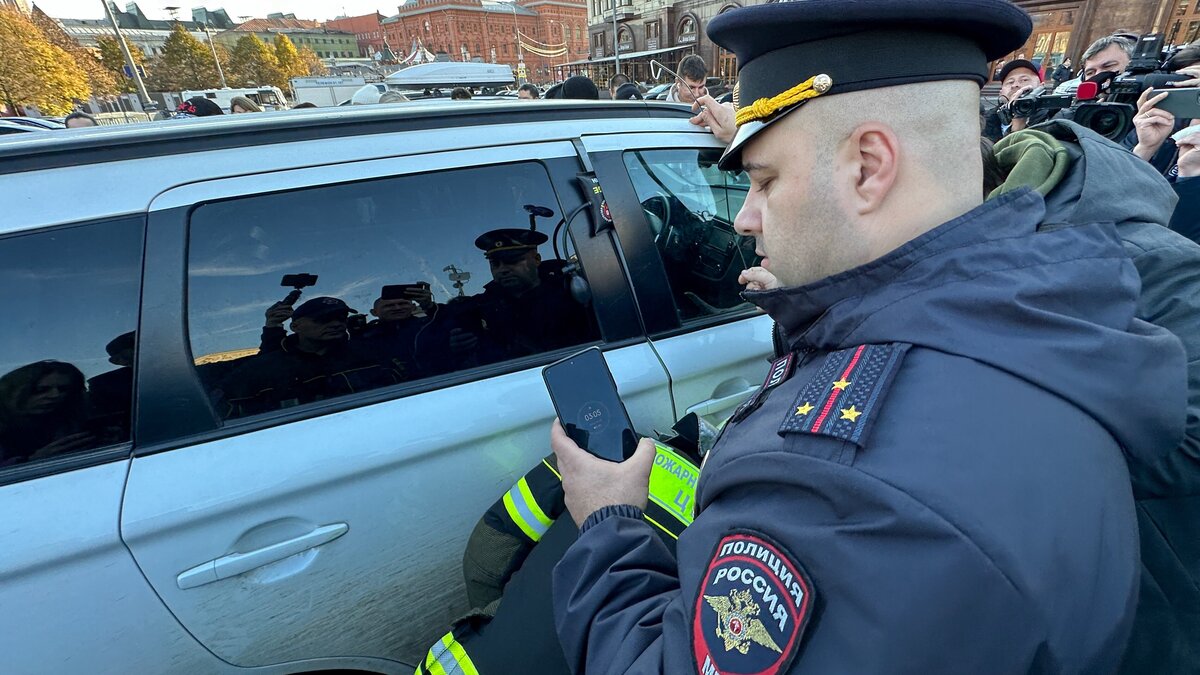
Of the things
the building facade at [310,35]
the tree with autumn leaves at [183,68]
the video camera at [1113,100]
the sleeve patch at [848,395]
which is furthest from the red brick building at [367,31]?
the sleeve patch at [848,395]

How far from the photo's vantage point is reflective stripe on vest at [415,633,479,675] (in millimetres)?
1151

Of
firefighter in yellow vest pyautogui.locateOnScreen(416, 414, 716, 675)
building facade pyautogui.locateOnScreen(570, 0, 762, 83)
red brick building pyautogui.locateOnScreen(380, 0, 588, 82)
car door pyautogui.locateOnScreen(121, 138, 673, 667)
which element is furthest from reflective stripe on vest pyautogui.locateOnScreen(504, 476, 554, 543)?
red brick building pyautogui.locateOnScreen(380, 0, 588, 82)

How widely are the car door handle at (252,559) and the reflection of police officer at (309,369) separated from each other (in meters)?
0.31

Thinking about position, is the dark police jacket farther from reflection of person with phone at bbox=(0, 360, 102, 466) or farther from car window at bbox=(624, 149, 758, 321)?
reflection of person with phone at bbox=(0, 360, 102, 466)

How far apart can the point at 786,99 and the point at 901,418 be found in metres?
0.58

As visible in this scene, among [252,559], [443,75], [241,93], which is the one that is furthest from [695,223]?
[241,93]

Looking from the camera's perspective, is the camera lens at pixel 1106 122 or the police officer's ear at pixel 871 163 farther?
the camera lens at pixel 1106 122

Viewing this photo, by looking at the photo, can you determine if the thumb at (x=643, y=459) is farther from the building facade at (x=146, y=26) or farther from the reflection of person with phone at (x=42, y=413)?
the building facade at (x=146, y=26)

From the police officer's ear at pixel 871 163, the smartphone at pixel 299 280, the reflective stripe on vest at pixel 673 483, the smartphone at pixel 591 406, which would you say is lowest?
the reflective stripe on vest at pixel 673 483

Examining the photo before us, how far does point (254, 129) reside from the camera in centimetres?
136

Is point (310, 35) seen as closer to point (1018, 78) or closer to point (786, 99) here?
point (1018, 78)

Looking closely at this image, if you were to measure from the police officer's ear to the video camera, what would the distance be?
226 cm

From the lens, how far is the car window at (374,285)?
1257 millimetres

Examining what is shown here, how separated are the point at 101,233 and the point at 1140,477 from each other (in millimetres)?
1970
